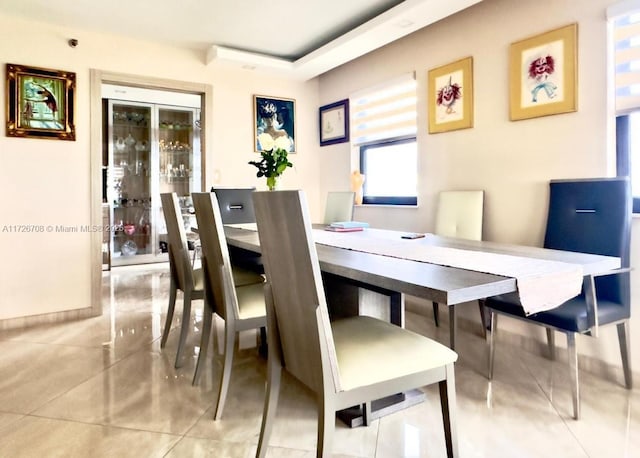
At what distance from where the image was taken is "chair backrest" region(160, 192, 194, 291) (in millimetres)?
2270

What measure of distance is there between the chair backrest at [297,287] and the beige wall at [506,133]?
6.26 feet

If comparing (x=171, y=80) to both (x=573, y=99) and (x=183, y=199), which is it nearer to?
(x=183, y=199)

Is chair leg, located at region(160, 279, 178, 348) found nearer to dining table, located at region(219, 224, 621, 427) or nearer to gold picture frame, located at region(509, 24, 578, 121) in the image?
dining table, located at region(219, 224, 621, 427)

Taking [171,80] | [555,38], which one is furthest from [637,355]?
[171,80]

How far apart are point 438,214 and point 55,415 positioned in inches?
100

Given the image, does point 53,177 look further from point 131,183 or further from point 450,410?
point 450,410

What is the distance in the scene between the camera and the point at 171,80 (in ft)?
12.3

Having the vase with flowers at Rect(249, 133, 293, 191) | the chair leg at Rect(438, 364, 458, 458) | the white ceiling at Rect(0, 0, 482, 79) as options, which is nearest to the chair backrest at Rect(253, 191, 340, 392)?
the chair leg at Rect(438, 364, 458, 458)

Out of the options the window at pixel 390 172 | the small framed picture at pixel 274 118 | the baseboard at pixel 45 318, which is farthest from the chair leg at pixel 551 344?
the baseboard at pixel 45 318

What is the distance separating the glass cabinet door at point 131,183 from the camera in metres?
5.63

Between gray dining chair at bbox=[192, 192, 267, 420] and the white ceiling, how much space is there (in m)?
1.86

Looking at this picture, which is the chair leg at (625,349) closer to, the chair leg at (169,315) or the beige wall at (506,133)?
the beige wall at (506,133)

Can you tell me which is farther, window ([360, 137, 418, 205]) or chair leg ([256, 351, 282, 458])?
window ([360, 137, 418, 205])

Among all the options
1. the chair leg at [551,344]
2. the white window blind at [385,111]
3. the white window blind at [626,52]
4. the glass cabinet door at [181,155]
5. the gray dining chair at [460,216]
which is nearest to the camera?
the white window blind at [626,52]
